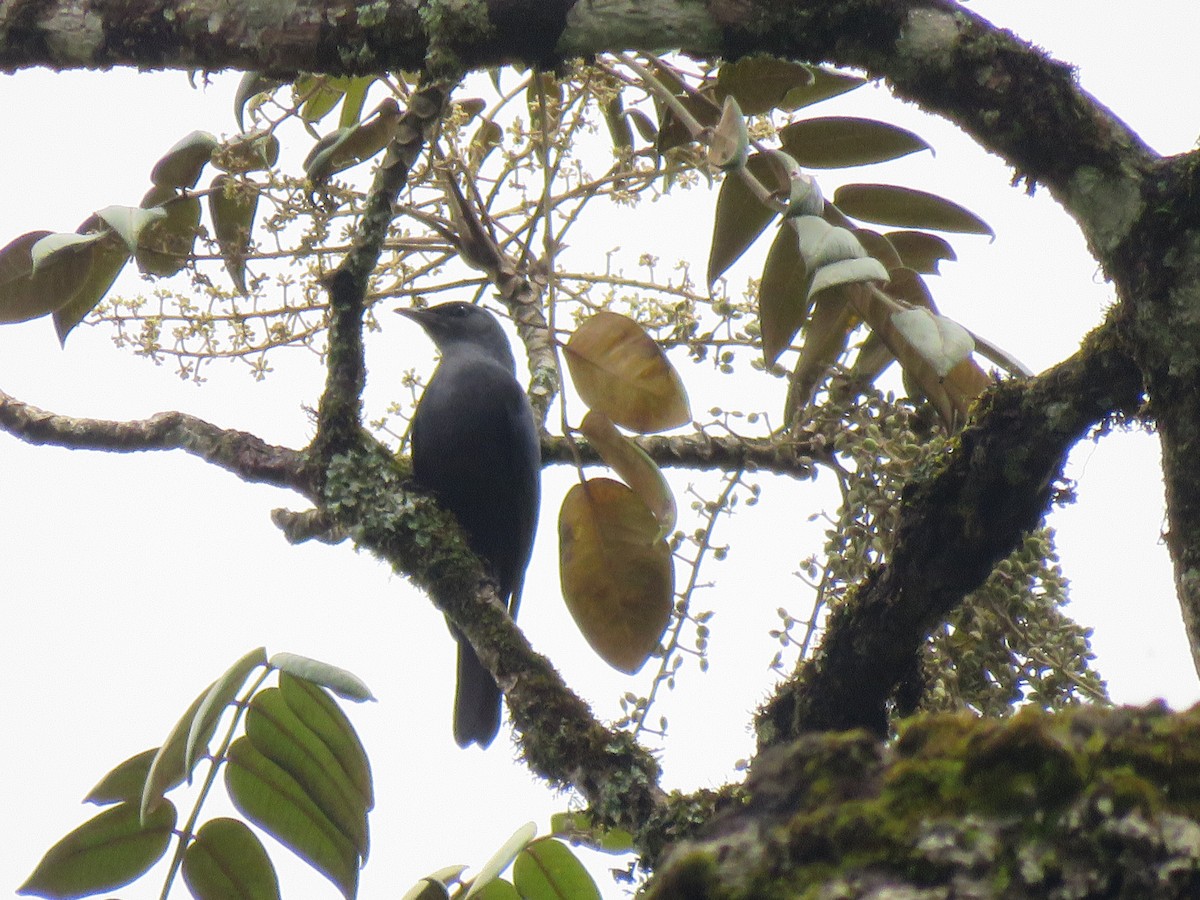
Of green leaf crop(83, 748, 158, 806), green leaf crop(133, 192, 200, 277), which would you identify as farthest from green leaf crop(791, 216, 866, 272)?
green leaf crop(133, 192, 200, 277)

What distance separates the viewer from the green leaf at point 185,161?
2986mm

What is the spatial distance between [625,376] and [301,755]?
98cm

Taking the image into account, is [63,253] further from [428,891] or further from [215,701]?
[428,891]

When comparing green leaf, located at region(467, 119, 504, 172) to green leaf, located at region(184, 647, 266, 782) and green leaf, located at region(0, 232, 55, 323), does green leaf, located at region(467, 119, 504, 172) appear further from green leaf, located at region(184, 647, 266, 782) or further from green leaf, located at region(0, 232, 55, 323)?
green leaf, located at region(184, 647, 266, 782)

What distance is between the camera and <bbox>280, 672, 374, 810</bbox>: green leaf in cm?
220

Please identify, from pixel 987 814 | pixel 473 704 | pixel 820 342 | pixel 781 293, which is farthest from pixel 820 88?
pixel 473 704

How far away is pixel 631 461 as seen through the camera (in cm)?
221

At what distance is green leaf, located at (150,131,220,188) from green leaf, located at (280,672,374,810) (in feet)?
4.98

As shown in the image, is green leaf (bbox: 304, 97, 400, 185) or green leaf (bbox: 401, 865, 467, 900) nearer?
green leaf (bbox: 401, 865, 467, 900)

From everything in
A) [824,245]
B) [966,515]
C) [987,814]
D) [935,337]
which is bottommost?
[987,814]

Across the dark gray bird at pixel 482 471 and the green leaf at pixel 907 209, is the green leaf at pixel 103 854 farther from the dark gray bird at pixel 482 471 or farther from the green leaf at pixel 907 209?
the green leaf at pixel 907 209

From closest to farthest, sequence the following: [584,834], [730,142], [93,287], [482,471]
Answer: [730,142] < [584,834] < [93,287] < [482,471]

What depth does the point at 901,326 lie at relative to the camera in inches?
75.3

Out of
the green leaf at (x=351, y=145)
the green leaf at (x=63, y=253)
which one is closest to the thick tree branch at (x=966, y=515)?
the green leaf at (x=351, y=145)
